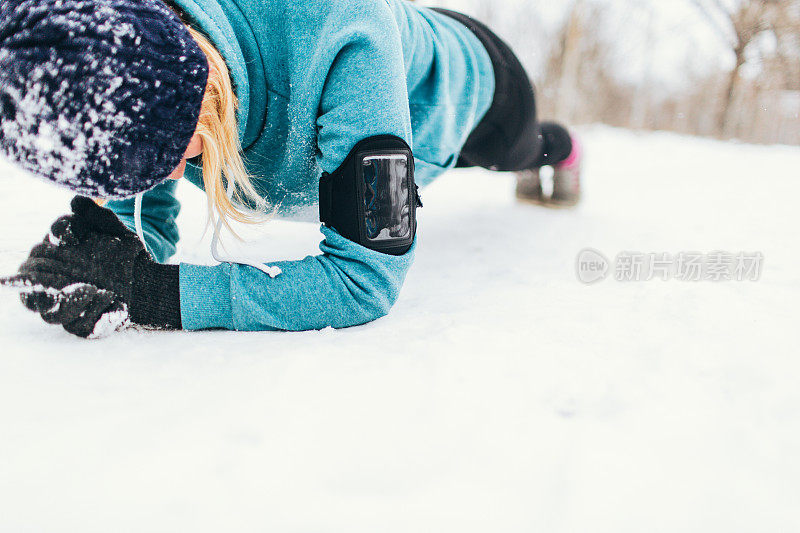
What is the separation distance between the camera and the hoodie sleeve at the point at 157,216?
3.30 feet

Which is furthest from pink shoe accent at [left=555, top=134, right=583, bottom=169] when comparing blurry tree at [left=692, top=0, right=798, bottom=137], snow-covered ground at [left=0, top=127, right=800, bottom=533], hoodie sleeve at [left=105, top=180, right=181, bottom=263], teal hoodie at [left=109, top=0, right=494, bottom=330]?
blurry tree at [left=692, top=0, right=798, bottom=137]

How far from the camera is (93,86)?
54 cm

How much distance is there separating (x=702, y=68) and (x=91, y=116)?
33.8 feet

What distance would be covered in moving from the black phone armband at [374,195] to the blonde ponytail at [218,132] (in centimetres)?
14

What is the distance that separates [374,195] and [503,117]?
2.57ft

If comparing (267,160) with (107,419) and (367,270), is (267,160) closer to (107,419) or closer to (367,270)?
(367,270)

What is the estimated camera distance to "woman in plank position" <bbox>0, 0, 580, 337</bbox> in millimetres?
543

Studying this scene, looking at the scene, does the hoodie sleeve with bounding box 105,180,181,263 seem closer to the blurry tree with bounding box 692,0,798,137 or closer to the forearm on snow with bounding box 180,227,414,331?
the forearm on snow with bounding box 180,227,414,331

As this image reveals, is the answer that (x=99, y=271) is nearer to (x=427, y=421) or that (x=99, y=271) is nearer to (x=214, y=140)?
(x=214, y=140)

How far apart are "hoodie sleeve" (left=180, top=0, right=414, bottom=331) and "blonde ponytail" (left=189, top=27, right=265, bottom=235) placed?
0.12m

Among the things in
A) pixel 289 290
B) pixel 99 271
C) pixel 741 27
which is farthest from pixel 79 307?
pixel 741 27

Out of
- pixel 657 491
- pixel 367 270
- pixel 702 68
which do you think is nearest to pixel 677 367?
pixel 657 491

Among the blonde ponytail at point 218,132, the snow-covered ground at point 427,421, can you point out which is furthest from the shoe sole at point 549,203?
the blonde ponytail at point 218,132

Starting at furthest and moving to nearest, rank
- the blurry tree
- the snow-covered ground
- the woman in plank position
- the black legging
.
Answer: the blurry tree, the black legging, the woman in plank position, the snow-covered ground
